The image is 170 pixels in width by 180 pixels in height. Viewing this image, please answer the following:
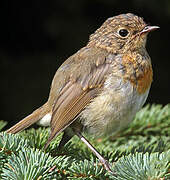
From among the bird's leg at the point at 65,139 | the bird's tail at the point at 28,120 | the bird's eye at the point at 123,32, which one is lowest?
the bird's leg at the point at 65,139

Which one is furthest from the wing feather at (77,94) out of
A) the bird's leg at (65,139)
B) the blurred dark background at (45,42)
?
the blurred dark background at (45,42)

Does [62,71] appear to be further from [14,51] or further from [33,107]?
[14,51]

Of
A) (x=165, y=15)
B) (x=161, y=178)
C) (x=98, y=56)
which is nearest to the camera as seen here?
(x=161, y=178)

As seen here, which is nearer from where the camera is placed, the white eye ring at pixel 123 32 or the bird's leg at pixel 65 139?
the bird's leg at pixel 65 139

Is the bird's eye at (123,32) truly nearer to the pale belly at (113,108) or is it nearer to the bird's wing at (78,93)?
the bird's wing at (78,93)

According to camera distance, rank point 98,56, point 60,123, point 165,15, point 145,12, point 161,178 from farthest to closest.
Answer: point 145,12 → point 165,15 → point 98,56 → point 60,123 → point 161,178

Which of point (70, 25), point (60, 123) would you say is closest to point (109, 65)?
point (60, 123)

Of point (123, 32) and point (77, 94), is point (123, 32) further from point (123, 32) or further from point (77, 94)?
point (77, 94)

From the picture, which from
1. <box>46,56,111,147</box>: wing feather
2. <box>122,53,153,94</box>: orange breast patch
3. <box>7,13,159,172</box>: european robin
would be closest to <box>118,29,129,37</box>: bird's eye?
<box>7,13,159,172</box>: european robin
